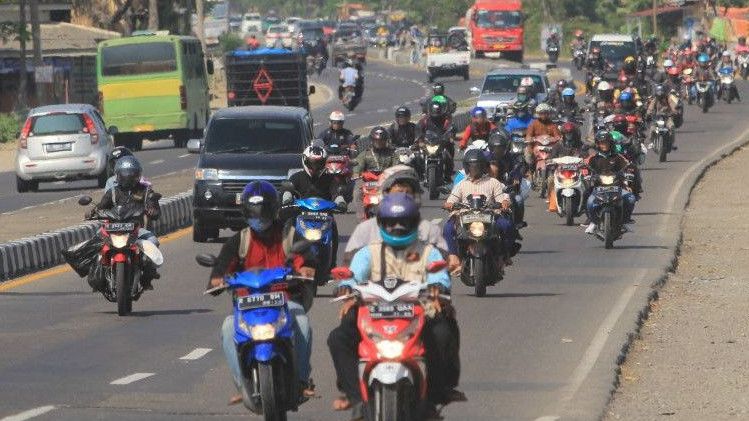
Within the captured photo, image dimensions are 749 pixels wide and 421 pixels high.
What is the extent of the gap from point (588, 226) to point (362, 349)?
51.5ft

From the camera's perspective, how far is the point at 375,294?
33.4 ft

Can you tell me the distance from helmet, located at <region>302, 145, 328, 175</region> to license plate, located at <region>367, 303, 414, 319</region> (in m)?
10.3

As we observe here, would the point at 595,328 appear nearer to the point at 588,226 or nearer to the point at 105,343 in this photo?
the point at 105,343

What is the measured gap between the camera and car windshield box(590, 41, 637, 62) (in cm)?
7081

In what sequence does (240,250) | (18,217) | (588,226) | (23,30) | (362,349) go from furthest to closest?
1. (23,30)
2. (18,217)
3. (588,226)
4. (240,250)
5. (362,349)

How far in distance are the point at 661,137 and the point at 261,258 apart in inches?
1308

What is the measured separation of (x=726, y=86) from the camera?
69.2 m

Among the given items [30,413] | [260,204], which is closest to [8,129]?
[30,413]

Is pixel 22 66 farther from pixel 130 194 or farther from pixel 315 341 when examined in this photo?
pixel 315 341

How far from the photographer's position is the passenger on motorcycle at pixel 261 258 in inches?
434

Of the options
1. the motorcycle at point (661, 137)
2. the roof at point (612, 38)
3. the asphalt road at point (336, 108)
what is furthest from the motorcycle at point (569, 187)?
the roof at point (612, 38)

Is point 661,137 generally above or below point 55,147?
below

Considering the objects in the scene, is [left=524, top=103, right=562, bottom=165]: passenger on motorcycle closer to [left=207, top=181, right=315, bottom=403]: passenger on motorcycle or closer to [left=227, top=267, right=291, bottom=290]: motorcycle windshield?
[left=207, top=181, right=315, bottom=403]: passenger on motorcycle

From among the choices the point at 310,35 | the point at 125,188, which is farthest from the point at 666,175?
the point at 310,35
